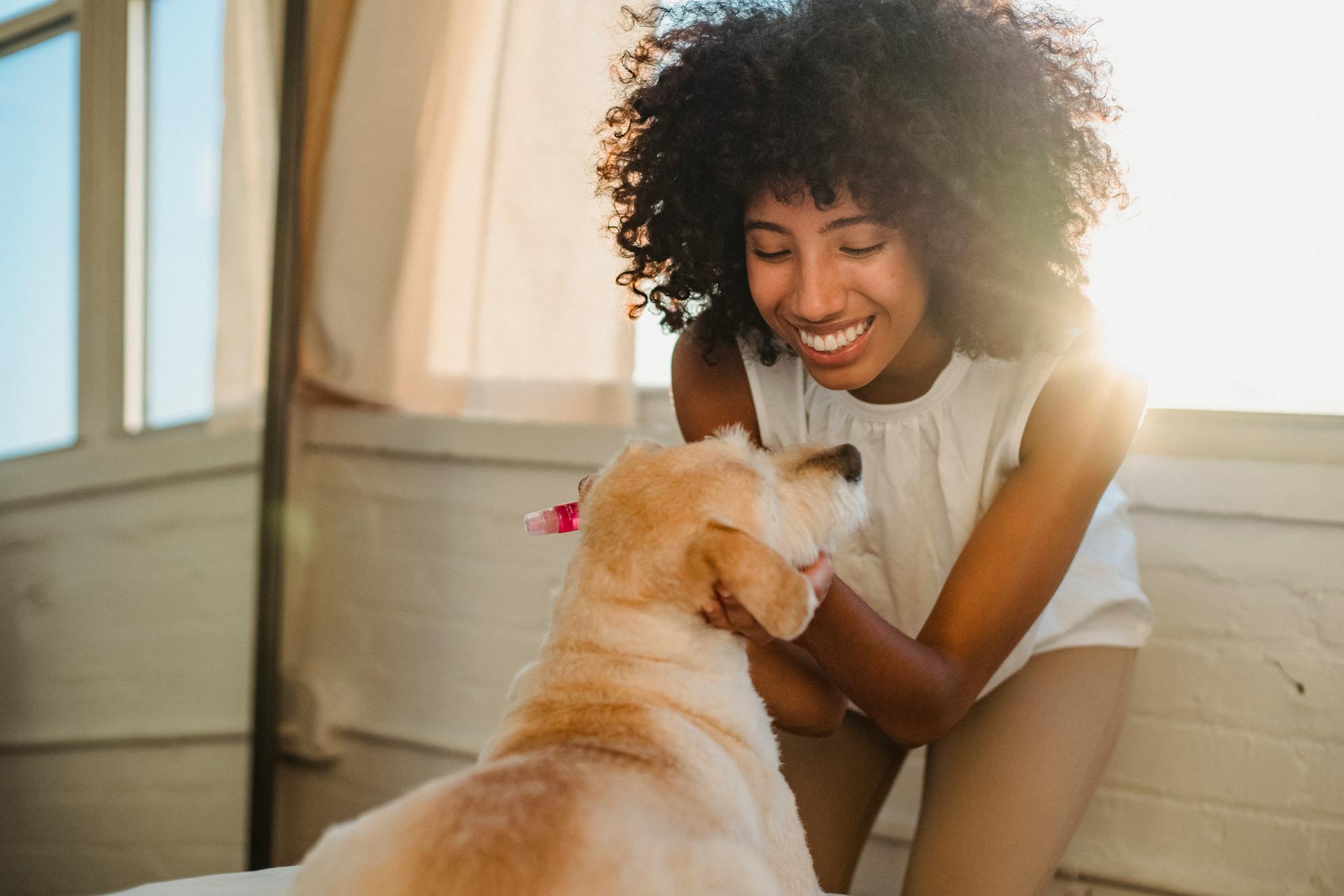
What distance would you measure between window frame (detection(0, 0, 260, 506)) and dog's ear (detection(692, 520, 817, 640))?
1395mm

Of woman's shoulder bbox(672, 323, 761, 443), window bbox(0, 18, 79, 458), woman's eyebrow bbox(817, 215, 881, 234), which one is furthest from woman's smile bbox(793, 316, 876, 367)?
window bbox(0, 18, 79, 458)

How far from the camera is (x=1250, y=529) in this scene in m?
1.77

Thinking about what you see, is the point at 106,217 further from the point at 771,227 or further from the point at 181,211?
the point at 771,227

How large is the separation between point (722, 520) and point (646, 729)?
215mm

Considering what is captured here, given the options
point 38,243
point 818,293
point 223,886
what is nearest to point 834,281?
point 818,293

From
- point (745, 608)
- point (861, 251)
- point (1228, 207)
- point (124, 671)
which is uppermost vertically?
point (1228, 207)

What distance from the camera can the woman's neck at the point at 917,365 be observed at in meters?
1.58

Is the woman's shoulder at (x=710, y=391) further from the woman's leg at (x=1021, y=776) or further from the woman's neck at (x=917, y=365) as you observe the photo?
the woman's leg at (x=1021, y=776)

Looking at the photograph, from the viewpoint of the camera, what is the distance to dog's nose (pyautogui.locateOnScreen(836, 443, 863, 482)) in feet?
4.03

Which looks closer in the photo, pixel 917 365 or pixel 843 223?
pixel 843 223

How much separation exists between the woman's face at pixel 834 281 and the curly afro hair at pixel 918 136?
0.03 m

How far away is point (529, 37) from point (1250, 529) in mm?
1608

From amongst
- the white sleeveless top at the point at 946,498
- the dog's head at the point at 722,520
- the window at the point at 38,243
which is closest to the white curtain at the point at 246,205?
the window at the point at 38,243

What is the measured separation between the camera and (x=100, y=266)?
198cm
